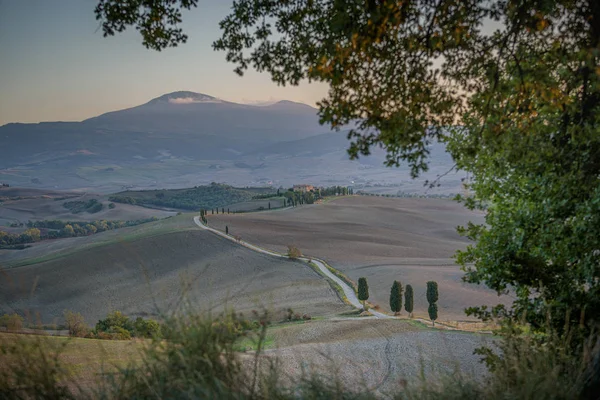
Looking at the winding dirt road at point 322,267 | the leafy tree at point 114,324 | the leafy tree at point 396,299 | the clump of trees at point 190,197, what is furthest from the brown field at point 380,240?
the clump of trees at point 190,197

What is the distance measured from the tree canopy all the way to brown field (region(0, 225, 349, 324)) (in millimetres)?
25948

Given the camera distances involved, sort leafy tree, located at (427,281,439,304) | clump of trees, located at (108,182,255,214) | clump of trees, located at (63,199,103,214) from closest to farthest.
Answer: leafy tree, located at (427,281,439,304) → clump of trees, located at (63,199,103,214) → clump of trees, located at (108,182,255,214)

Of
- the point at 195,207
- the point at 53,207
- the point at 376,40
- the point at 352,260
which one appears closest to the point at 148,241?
the point at 352,260

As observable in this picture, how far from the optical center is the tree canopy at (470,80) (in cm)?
664

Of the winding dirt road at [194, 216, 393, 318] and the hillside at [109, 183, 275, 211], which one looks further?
the hillside at [109, 183, 275, 211]

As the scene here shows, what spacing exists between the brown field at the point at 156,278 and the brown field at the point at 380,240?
5343mm

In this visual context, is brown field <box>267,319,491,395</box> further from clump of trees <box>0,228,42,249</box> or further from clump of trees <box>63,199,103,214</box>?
clump of trees <box>63,199,103,214</box>

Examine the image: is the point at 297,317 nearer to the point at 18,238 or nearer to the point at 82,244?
the point at 82,244

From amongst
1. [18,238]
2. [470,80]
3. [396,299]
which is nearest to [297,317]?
[396,299]

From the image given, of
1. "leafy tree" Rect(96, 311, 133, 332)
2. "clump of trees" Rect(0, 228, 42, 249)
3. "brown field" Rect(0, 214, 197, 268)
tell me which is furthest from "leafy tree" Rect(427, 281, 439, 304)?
"clump of trees" Rect(0, 228, 42, 249)

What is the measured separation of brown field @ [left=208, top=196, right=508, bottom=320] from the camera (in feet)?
148

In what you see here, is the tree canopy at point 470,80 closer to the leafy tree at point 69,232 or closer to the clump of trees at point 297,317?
the clump of trees at point 297,317

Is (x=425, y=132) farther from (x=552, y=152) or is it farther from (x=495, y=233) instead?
(x=495, y=233)

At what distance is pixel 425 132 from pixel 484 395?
11.5 feet
